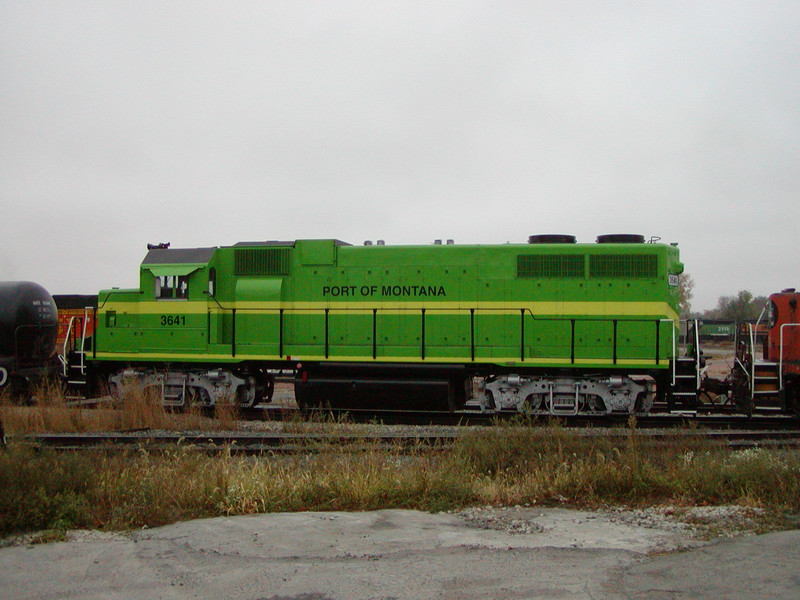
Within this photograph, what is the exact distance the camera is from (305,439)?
9680mm

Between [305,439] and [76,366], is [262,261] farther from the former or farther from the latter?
[305,439]

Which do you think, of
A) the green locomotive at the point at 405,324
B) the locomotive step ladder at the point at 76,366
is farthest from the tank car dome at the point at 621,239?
the locomotive step ladder at the point at 76,366

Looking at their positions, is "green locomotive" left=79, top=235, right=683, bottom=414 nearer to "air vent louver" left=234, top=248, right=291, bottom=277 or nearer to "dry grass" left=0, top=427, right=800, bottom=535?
"air vent louver" left=234, top=248, right=291, bottom=277

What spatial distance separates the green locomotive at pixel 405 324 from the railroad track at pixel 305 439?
1.91m

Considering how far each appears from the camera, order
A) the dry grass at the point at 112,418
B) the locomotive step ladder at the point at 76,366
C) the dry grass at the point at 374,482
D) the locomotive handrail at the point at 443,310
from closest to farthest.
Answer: the dry grass at the point at 374,482 < the dry grass at the point at 112,418 < the locomotive handrail at the point at 443,310 < the locomotive step ladder at the point at 76,366

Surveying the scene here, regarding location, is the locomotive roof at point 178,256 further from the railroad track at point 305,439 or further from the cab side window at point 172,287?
the railroad track at point 305,439

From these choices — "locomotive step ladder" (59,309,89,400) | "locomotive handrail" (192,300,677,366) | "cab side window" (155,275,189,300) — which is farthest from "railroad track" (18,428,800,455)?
"cab side window" (155,275,189,300)

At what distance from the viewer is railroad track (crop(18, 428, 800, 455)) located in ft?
29.6

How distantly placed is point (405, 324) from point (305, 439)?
3903 millimetres

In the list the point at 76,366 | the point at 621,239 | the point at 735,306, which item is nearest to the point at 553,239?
the point at 621,239

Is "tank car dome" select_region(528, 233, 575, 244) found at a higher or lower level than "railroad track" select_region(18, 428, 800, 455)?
higher

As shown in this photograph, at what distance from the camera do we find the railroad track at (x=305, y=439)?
29.6ft

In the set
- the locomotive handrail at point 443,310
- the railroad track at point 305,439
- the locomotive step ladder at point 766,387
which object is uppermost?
the locomotive handrail at point 443,310

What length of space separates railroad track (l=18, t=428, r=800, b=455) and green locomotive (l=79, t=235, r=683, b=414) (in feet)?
6.28
